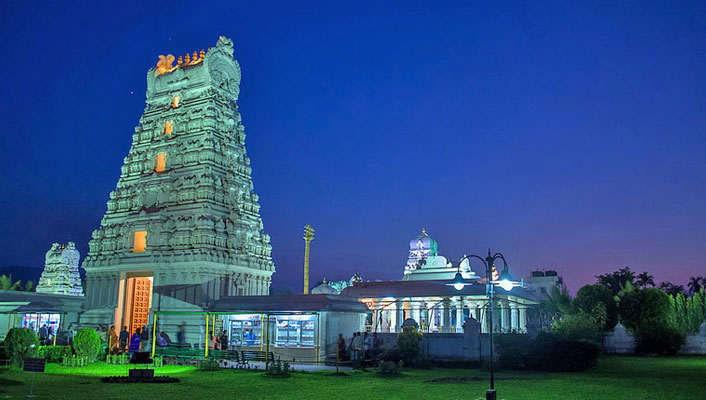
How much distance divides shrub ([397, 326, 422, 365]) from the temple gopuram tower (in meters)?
16.9

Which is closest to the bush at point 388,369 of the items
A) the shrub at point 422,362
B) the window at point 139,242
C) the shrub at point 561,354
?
the shrub at point 422,362

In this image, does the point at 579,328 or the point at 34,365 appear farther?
the point at 579,328

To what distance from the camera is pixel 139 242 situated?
48000mm

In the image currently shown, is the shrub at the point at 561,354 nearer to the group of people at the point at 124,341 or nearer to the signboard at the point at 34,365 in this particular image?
the signboard at the point at 34,365

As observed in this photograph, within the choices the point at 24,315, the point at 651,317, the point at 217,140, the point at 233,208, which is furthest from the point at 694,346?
the point at 24,315

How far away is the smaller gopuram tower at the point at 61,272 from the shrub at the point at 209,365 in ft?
182

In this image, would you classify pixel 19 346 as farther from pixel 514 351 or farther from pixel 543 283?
pixel 543 283

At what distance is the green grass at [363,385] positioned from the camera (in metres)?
19.5

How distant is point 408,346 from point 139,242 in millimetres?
26752

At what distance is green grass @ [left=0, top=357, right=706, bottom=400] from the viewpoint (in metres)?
19.5

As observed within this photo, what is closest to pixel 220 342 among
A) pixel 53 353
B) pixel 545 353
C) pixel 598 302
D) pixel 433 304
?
pixel 53 353

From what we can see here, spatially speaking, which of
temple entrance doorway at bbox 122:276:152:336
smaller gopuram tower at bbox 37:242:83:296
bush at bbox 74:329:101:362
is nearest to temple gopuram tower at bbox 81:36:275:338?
temple entrance doorway at bbox 122:276:152:336

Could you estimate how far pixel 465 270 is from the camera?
6391 centimetres

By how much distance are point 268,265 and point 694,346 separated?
3298 centimetres
